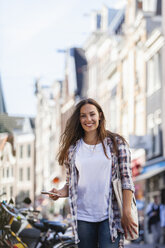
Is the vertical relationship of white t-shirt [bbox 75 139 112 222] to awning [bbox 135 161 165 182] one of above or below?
above

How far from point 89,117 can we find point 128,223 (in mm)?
777

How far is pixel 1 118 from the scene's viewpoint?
9.50 meters

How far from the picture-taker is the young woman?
4438mm

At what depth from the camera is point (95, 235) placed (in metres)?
4.52

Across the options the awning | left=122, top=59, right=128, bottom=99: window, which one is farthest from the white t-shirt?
left=122, top=59, right=128, bottom=99: window

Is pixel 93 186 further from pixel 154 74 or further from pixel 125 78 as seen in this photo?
pixel 125 78

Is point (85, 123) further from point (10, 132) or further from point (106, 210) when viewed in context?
point (10, 132)

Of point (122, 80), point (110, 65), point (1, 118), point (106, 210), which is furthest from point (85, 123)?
point (110, 65)

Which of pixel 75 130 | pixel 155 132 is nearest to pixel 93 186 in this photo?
pixel 75 130

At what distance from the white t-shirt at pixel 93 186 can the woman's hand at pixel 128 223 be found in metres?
0.12

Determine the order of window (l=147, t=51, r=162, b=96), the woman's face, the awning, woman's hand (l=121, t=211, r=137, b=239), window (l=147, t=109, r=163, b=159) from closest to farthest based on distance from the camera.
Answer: woman's hand (l=121, t=211, r=137, b=239) < the woman's face < the awning < window (l=147, t=109, r=163, b=159) < window (l=147, t=51, r=162, b=96)

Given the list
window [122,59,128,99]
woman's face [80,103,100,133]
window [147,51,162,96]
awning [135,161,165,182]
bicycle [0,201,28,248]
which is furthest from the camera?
window [122,59,128,99]

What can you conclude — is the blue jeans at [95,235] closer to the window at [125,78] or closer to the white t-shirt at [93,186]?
the white t-shirt at [93,186]

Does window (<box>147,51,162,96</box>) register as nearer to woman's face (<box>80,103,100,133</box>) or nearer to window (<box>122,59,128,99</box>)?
window (<box>122,59,128,99</box>)
